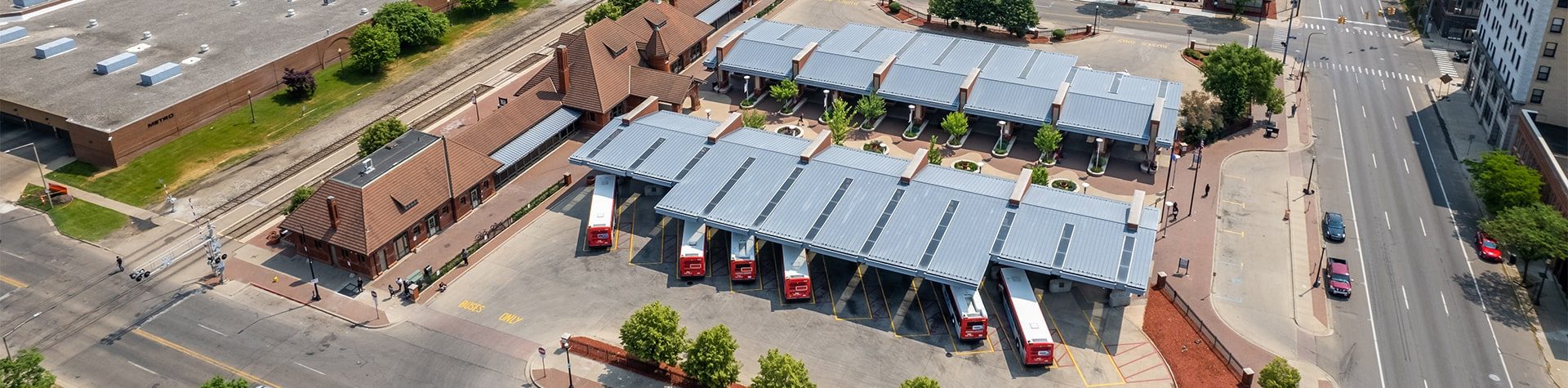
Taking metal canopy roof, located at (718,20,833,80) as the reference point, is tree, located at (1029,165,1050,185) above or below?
below

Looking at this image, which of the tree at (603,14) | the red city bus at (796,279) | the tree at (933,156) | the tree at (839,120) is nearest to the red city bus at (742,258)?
the red city bus at (796,279)

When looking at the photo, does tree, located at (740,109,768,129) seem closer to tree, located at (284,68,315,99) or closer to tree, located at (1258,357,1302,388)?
tree, located at (284,68,315,99)

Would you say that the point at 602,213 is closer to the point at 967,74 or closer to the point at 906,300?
the point at 906,300

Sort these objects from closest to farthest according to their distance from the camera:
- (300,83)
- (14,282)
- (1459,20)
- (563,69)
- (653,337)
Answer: (653,337), (14,282), (563,69), (300,83), (1459,20)

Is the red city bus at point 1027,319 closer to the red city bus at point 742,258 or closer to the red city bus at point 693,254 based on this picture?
the red city bus at point 742,258

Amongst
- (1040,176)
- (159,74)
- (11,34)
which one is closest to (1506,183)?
(1040,176)

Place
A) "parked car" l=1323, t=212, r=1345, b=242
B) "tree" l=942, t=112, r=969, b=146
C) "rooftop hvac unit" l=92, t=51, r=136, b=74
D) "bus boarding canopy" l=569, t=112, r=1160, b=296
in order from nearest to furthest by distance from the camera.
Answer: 1. "bus boarding canopy" l=569, t=112, r=1160, b=296
2. "parked car" l=1323, t=212, r=1345, b=242
3. "tree" l=942, t=112, r=969, b=146
4. "rooftop hvac unit" l=92, t=51, r=136, b=74

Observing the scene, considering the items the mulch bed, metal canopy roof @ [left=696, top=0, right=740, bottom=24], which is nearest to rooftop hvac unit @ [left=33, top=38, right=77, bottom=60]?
metal canopy roof @ [left=696, top=0, right=740, bottom=24]

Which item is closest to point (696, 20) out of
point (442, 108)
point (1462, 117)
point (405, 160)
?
point (442, 108)

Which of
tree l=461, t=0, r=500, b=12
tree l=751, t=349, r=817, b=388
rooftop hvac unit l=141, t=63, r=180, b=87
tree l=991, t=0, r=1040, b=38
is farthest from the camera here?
tree l=461, t=0, r=500, b=12
